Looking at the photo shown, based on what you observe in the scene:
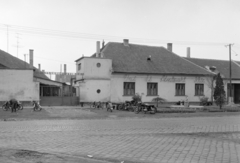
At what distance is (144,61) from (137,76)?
3344 mm

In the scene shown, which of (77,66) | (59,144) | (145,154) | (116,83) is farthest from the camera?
(77,66)

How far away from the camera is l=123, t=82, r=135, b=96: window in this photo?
→ 115 feet

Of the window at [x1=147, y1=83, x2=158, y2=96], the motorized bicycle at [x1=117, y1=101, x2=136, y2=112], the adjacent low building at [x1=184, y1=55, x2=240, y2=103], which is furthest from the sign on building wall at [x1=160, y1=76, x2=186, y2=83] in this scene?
the motorized bicycle at [x1=117, y1=101, x2=136, y2=112]

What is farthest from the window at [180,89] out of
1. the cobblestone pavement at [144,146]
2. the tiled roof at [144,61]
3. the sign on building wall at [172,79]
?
the cobblestone pavement at [144,146]

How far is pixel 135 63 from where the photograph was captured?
36.5 m

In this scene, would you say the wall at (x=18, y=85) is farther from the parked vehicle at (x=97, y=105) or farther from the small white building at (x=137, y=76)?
the parked vehicle at (x=97, y=105)

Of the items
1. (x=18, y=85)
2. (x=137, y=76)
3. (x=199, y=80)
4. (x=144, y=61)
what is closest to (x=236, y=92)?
(x=199, y=80)

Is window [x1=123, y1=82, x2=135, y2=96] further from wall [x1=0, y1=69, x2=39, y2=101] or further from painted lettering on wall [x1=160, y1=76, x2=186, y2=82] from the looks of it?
wall [x1=0, y1=69, x2=39, y2=101]

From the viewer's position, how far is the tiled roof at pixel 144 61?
35.7m

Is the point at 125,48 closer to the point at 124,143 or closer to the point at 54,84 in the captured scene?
the point at 54,84

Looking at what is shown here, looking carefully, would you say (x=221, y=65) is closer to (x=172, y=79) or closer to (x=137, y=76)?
(x=172, y=79)

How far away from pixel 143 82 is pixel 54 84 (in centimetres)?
1142

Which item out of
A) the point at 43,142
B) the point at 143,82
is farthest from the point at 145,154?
the point at 143,82

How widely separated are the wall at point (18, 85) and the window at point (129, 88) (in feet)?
35.0
